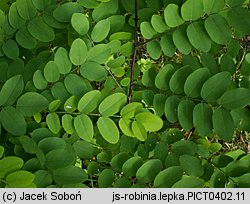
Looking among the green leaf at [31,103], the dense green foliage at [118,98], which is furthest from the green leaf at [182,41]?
the green leaf at [31,103]

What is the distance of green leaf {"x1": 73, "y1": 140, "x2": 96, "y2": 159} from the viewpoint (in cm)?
106

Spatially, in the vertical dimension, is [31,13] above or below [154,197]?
above

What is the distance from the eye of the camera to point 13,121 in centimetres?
96

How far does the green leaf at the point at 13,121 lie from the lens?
95 centimetres

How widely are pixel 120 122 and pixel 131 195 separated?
15cm

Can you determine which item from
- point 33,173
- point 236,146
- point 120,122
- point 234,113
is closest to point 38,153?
point 33,173

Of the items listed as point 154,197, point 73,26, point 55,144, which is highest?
point 73,26

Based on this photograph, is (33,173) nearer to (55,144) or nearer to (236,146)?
(55,144)

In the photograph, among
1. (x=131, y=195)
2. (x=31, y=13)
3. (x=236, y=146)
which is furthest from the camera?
(x=236, y=146)

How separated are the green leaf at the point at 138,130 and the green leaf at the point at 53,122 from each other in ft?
0.53

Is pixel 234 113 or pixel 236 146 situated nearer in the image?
pixel 234 113

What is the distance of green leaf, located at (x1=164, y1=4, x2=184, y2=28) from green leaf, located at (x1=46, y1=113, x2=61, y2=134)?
0.32 meters

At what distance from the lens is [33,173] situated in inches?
37.3

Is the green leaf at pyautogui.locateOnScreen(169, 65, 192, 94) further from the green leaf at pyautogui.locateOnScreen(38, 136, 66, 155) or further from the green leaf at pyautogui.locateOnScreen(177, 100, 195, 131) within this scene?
the green leaf at pyautogui.locateOnScreen(38, 136, 66, 155)
